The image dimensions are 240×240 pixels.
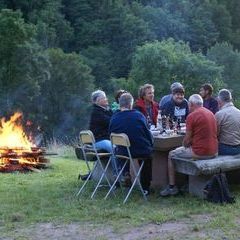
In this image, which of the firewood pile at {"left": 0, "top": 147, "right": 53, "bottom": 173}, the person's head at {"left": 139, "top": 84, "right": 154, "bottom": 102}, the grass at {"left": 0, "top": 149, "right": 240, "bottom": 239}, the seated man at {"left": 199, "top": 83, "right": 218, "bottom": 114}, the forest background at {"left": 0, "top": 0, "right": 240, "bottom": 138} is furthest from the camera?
the forest background at {"left": 0, "top": 0, "right": 240, "bottom": 138}

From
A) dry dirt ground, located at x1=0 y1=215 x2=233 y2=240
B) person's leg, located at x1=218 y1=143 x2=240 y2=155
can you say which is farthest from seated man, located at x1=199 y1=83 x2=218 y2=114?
dry dirt ground, located at x1=0 y1=215 x2=233 y2=240

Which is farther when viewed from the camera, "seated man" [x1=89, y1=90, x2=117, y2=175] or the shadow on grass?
"seated man" [x1=89, y1=90, x2=117, y2=175]

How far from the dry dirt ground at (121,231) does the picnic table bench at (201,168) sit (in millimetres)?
992

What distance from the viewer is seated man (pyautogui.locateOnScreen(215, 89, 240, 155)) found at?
27.0 feet

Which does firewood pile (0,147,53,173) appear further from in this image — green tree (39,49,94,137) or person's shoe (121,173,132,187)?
green tree (39,49,94,137)

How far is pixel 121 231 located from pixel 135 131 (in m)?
2.14

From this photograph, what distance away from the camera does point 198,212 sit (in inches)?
280

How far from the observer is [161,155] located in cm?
883

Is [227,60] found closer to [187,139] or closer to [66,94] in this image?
[66,94]

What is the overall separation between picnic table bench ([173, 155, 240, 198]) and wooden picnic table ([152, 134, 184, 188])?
35 cm

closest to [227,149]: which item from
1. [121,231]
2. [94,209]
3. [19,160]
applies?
[94,209]

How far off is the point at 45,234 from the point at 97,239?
686 mm

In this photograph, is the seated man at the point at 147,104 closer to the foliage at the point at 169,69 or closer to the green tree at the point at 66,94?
the green tree at the point at 66,94

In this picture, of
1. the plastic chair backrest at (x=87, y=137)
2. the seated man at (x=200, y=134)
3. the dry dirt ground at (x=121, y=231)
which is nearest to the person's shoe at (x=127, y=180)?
the plastic chair backrest at (x=87, y=137)
